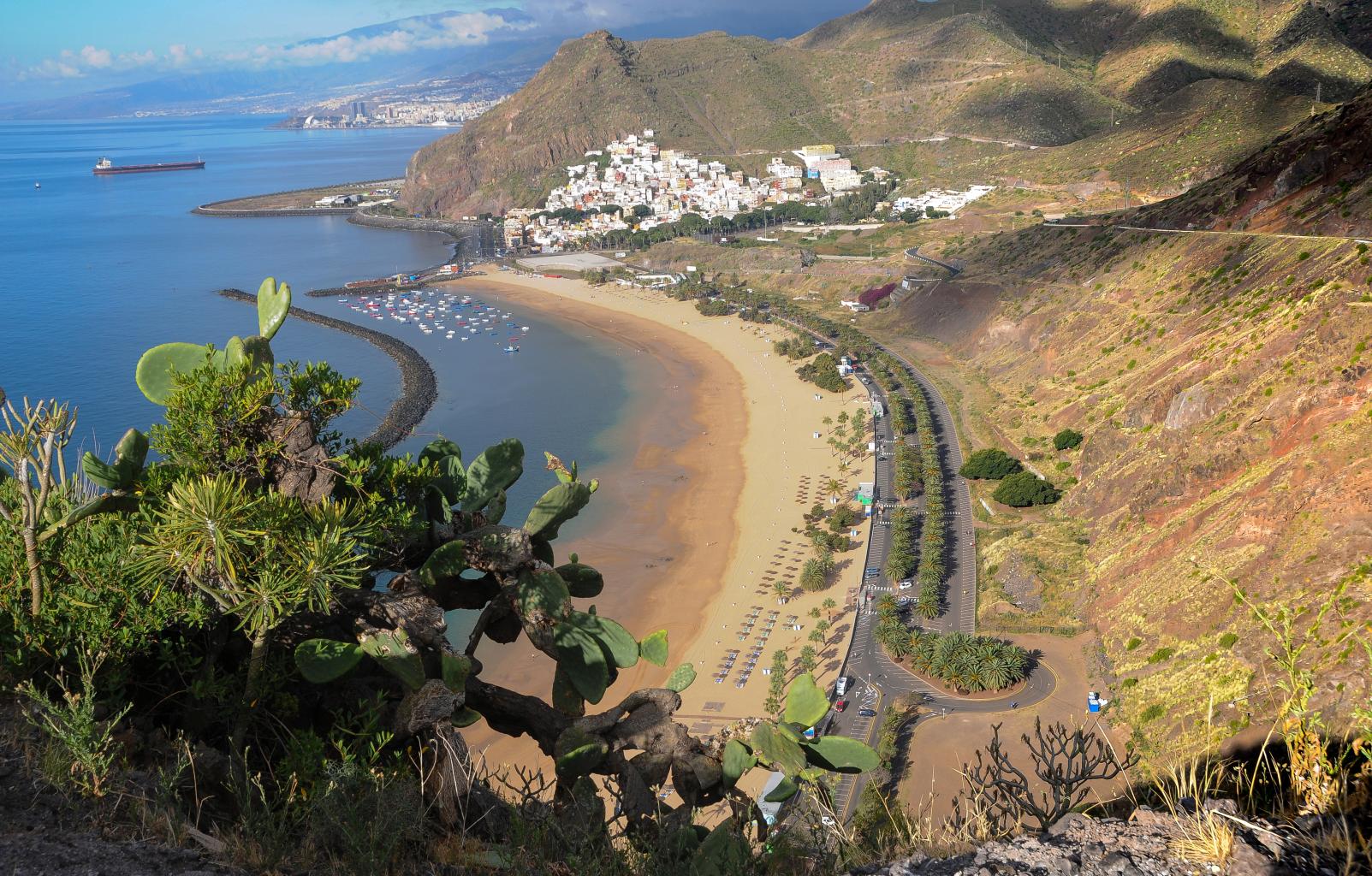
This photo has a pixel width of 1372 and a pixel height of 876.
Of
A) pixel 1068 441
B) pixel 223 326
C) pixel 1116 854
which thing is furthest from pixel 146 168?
pixel 1116 854

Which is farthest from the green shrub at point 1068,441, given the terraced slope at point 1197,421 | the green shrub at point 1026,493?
the green shrub at point 1026,493

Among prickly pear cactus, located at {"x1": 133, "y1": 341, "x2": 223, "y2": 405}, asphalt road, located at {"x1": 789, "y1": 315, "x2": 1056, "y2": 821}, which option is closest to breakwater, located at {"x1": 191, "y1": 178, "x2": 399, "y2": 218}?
asphalt road, located at {"x1": 789, "y1": 315, "x2": 1056, "y2": 821}

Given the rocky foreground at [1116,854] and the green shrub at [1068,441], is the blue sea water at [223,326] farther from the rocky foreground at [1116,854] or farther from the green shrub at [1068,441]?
the green shrub at [1068,441]

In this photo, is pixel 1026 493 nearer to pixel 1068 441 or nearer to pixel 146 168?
pixel 1068 441

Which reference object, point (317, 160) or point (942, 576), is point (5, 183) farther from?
point (942, 576)

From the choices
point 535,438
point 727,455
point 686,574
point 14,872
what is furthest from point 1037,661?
point 535,438
